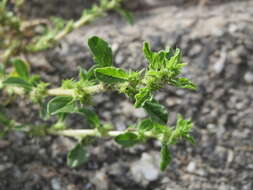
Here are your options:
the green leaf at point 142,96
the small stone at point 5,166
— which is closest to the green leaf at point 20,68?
the small stone at point 5,166

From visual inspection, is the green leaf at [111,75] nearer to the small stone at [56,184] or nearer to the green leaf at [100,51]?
the green leaf at [100,51]

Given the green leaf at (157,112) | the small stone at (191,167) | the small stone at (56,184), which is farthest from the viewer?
the small stone at (191,167)

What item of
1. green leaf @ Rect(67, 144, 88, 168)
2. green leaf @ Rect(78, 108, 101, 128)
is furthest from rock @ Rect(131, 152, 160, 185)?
green leaf @ Rect(78, 108, 101, 128)

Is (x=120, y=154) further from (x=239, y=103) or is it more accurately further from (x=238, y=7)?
(x=238, y=7)

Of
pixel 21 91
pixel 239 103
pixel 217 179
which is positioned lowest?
pixel 217 179

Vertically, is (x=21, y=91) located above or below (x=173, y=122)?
above

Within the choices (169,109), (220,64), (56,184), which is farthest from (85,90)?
(220,64)

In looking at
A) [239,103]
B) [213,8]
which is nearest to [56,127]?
[239,103]
